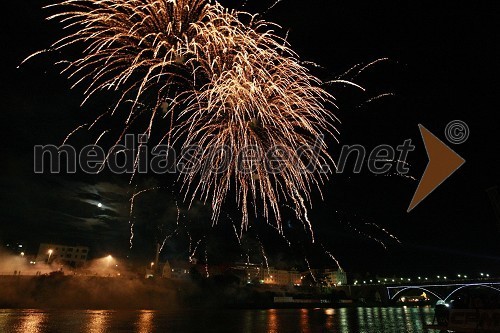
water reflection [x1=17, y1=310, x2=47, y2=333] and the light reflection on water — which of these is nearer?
water reflection [x1=17, y1=310, x2=47, y2=333]

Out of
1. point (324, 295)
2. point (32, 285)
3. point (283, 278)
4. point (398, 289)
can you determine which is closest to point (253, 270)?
point (283, 278)

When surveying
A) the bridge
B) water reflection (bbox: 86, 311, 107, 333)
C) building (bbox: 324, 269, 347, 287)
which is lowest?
building (bbox: 324, 269, 347, 287)

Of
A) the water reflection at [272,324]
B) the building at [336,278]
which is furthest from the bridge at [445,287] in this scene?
the water reflection at [272,324]

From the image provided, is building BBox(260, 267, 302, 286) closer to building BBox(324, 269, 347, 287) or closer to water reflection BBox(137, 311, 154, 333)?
building BBox(324, 269, 347, 287)

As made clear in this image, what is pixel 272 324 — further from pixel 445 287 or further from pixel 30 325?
pixel 445 287

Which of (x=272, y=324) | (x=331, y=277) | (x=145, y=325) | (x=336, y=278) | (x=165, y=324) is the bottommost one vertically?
(x=336, y=278)

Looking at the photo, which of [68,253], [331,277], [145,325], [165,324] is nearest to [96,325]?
[145,325]

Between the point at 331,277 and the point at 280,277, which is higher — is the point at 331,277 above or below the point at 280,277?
below

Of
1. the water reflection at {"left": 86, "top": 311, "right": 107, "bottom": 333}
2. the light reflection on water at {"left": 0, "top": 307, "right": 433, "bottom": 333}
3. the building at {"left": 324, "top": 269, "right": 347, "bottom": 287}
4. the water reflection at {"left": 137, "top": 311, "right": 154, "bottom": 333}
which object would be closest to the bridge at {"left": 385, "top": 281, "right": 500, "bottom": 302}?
the building at {"left": 324, "top": 269, "right": 347, "bottom": 287}

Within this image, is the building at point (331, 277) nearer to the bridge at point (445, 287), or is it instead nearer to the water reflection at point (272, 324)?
the bridge at point (445, 287)

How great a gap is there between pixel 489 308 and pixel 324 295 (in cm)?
11089

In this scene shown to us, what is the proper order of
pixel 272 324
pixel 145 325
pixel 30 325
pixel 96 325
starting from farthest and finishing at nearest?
pixel 272 324
pixel 145 325
pixel 96 325
pixel 30 325

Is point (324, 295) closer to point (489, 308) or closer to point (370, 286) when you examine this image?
point (370, 286)

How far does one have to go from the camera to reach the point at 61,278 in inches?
2324
